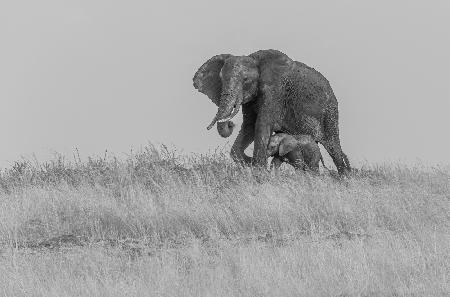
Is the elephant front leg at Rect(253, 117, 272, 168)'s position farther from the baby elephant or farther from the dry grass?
the dry grass

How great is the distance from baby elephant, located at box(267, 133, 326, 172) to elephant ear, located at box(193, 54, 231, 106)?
1535mm

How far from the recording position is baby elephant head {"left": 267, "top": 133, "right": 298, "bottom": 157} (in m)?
15.6

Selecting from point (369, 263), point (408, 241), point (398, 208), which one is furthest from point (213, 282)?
point (398, 208)

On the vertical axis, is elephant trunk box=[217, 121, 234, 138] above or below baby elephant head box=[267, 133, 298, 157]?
above

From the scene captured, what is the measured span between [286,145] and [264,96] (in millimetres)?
997

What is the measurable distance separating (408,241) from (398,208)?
2332 mm

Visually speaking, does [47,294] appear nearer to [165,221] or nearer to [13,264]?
[13,264]

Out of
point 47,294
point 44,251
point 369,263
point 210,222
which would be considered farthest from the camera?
point 210,222

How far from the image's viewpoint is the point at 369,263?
8.06m

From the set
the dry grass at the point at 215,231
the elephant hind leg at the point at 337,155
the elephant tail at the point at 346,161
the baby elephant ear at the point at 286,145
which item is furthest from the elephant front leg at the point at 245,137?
the elephant tail at the point at 346,161

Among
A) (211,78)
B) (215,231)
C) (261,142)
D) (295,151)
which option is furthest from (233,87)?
(215,231)

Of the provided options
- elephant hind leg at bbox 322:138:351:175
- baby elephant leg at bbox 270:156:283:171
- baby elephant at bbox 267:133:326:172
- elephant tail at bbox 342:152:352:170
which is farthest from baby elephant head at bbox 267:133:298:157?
elephant tail at bbox 342:152:352:170

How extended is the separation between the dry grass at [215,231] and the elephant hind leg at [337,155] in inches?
16.1

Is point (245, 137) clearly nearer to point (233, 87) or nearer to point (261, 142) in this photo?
point (261, 142)
